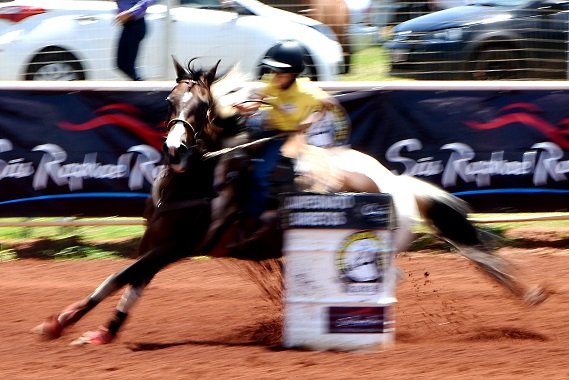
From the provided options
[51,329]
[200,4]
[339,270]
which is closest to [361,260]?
[339,270]

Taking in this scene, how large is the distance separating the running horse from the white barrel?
19.5 inches

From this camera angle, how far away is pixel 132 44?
1138 centimetres

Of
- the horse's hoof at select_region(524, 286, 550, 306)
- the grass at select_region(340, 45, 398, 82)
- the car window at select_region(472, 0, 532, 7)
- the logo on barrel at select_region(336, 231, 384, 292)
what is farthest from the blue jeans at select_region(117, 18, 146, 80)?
the horse's hoof at select_region(524, 286, 550, 306)

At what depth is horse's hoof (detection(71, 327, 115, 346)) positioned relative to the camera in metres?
7.24

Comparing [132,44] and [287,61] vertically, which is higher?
[287,61]

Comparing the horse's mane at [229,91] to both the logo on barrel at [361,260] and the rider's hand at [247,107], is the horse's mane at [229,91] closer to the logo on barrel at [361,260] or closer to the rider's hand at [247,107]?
the rider's hand at [247,107]

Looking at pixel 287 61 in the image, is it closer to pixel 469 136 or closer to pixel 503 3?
pixel 469 136

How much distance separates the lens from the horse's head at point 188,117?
23.6ft

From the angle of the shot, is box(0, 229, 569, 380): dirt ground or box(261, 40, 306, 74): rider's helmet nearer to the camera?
box(0, 229, 569, 380): dirt ground

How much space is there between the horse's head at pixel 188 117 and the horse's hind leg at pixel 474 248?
5.81 feet

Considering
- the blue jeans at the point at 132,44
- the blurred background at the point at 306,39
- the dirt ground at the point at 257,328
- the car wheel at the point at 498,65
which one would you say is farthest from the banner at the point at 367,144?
the car wheel at the point at 498,65

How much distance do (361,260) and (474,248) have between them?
1270 millimetres

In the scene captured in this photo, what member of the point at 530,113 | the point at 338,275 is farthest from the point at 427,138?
the point at 338,275

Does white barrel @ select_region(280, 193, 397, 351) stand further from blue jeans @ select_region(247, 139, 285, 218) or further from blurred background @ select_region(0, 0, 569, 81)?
blurred background @ select_region(0, 0, 569, 81)
